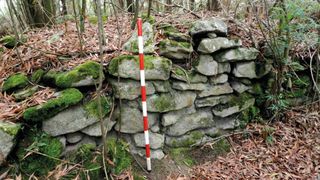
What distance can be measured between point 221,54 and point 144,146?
152cm

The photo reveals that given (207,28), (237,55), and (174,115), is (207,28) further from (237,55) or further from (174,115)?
(174,115)

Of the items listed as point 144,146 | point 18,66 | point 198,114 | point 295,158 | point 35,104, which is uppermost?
point 18,66

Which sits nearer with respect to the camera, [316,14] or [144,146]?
[144,146]

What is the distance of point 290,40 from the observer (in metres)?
3.57

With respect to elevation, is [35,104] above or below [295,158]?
above

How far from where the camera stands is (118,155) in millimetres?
3018

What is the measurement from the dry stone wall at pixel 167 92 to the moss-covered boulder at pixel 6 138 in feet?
0.62

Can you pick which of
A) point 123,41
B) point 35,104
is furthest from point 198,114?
point 35,104

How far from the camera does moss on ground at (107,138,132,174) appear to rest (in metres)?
2.95

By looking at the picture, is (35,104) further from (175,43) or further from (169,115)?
(175,43)

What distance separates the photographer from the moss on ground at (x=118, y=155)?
9.67ft

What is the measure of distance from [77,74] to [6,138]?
90cm

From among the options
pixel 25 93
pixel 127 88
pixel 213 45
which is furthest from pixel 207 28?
pixel 25 93

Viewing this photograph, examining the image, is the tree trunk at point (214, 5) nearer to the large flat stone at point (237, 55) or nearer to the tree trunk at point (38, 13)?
the large flat stone at point (237, 55)
